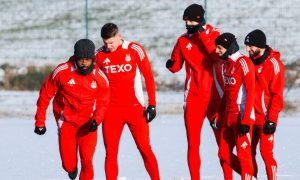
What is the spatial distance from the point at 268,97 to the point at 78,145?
6.95ft

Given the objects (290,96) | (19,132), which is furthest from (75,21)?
(19,132)

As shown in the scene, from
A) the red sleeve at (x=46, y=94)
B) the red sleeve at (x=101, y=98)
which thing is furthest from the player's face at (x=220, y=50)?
the red sleeve at (x=46, y=94)

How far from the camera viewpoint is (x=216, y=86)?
37.6 ft

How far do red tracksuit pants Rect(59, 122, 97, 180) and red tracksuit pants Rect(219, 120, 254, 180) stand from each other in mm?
1403

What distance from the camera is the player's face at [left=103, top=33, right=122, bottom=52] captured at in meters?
10.9

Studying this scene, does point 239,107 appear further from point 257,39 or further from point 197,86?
point 197,86

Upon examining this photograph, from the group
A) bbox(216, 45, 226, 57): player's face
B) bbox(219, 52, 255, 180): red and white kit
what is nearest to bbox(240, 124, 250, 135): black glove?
bbox(219, 52, 255, 180): red and white kit

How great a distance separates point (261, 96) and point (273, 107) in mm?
214

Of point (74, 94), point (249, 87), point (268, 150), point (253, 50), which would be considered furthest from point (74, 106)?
point (268, 150)

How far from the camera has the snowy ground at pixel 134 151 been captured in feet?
41.1

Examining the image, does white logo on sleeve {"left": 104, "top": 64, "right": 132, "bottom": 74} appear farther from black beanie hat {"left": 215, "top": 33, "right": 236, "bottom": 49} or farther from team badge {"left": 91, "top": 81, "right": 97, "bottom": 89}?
black beanie hat {"left": 215, "top": 33, "right": 236, "bottom": 49}

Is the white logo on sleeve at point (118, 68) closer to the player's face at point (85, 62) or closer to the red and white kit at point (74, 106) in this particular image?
the red and white kit at point (74, 106)

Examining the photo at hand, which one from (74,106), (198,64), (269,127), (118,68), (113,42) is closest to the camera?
(269,127)

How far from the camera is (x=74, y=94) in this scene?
1070cm
